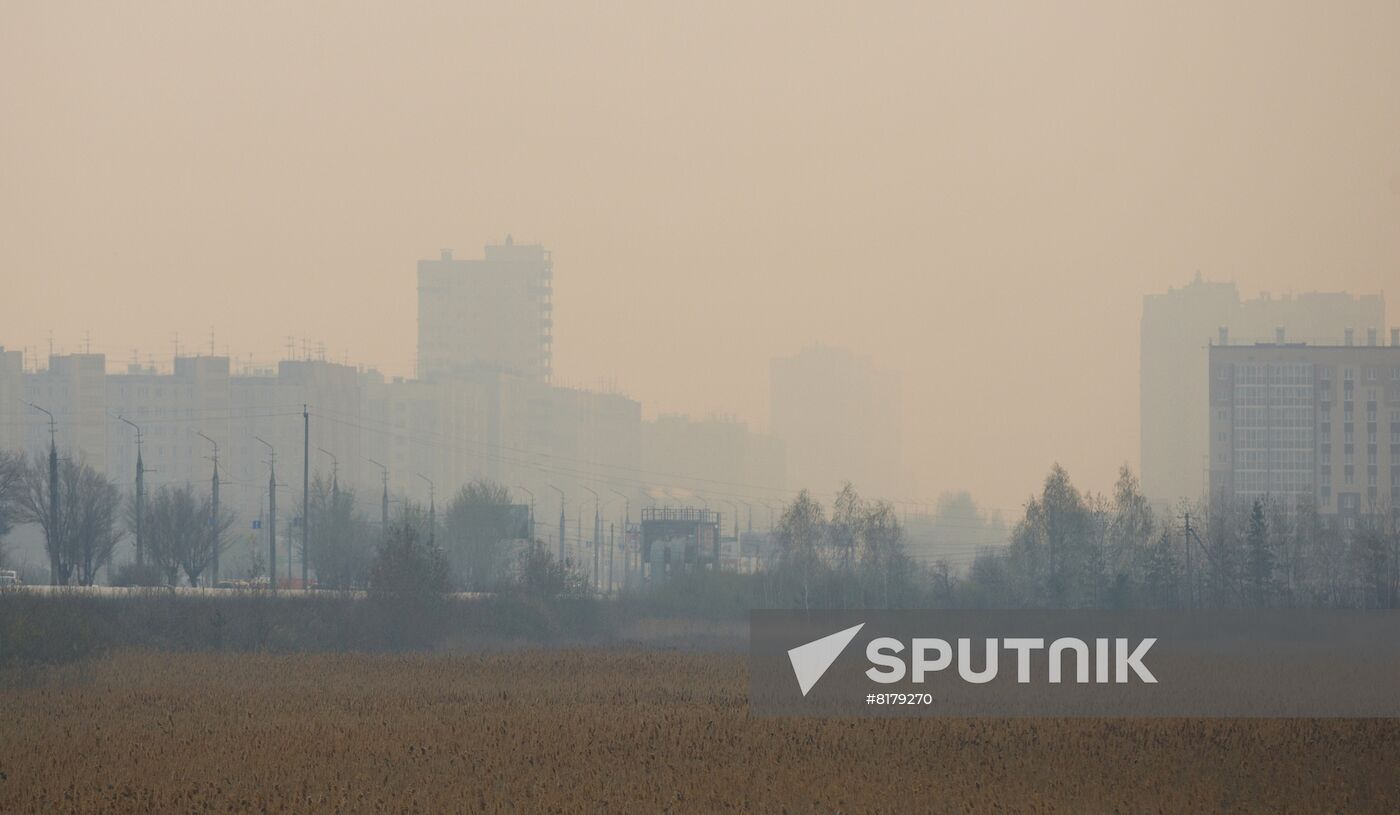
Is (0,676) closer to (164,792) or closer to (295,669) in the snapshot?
(295,669)

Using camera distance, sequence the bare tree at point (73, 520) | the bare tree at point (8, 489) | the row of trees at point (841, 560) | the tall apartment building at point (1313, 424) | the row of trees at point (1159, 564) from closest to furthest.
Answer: the bare tree at point (73, 520)
the bare tree at point (8, 489)
the row of trees at point (1159, 564)
the row of trees at point (841, 560)
the tall apartment building at point (1313, 424)

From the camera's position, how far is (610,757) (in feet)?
91.3

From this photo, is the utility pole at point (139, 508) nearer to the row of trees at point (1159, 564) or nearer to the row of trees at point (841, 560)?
the row of trees at point (841, 560)

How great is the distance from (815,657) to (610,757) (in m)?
16.1

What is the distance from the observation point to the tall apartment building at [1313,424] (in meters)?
184

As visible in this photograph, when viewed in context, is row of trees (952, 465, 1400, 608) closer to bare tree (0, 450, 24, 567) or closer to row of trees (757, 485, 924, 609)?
row of trees (757, 485, 924, 609)

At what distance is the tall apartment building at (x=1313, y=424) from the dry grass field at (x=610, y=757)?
161 m

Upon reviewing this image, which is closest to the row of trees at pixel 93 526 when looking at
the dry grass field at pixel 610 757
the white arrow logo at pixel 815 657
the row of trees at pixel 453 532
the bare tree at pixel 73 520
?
the bare tree at pixel 73 520

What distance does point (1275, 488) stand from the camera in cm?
19362

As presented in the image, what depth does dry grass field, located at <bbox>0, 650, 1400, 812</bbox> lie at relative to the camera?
24.0 meters

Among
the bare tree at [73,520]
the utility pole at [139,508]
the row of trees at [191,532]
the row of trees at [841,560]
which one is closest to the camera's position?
the utility pole at [139,508]

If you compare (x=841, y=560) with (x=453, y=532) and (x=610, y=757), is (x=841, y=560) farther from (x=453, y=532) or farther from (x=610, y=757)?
(x=610, y=757)

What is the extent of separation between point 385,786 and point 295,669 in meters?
19.3

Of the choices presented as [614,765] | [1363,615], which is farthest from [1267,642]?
[614,765]
